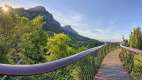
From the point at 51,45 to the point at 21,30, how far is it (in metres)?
7.65

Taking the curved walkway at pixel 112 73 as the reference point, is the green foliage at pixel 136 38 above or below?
above

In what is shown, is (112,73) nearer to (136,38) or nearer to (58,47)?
(136,38)

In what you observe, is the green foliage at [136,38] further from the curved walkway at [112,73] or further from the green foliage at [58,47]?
the curved walkway at [112,73]

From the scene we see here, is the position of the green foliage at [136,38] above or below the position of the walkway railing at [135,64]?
above

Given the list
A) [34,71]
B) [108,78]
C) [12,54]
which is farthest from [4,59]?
[34,71]

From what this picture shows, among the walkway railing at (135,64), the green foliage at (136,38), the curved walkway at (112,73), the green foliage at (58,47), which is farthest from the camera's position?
the green foliage at (58,47)

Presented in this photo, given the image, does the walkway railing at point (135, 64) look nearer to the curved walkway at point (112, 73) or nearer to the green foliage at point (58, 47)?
the curved walkway at point (112, 73)

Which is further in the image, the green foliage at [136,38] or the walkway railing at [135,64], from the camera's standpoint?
the green foliage at [136,38]

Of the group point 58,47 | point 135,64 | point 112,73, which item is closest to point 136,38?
point 58,47

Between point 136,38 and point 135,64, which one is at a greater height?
point 136,38

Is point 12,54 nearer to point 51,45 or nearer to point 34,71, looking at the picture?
point 51,45

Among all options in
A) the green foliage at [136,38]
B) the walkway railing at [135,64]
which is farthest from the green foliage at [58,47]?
the walkway railing at [135,64]

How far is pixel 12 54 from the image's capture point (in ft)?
176

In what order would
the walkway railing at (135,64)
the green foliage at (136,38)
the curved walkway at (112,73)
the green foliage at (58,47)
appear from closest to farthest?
the walkway railing at (135,64), the curved walkway at (112,73), the green foliage at (136,38), the green foliage at (58,47)
